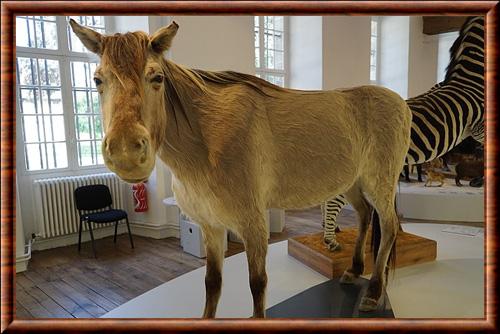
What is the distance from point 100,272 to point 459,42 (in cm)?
162

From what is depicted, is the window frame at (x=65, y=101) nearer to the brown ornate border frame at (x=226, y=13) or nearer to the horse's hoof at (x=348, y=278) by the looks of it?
the brown ornate border frame at (x=226, y=13)

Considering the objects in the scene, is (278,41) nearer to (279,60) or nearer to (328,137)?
(279,60)

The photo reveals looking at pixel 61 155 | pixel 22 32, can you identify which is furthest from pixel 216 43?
pixel 61 155

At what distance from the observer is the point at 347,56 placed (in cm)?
126

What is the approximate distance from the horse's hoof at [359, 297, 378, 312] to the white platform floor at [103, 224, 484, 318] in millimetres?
71

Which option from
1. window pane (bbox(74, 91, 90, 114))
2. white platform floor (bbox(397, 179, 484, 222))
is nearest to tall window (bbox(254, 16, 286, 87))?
window pane (bbox(74, 91, 90, 114))

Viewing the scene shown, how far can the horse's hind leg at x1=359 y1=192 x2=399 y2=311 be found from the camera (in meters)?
1.10

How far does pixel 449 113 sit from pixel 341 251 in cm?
75

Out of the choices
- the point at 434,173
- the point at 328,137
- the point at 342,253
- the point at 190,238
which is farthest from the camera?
the point at 190,238

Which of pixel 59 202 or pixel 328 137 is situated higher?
pixel 328 137

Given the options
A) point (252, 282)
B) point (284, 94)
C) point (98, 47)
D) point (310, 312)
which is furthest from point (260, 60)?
point (310, 312)

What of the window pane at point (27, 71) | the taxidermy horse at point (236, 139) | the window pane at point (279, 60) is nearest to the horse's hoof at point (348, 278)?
the taxidermy horse at point (236, 139)

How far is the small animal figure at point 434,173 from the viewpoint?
168 cm

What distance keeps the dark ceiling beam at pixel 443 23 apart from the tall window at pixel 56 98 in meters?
0.90
